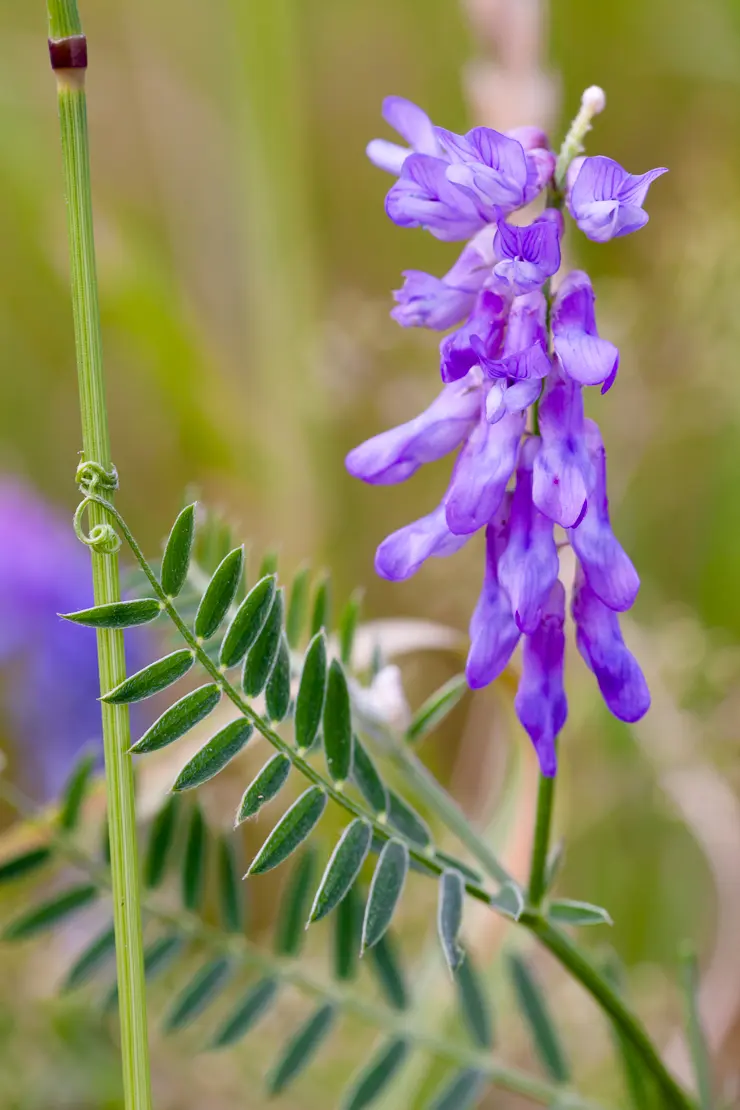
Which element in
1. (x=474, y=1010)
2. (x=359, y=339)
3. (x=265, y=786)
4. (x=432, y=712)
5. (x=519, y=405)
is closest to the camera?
(x=519, y=405)

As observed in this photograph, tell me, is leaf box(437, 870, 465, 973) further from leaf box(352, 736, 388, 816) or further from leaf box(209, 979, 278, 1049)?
leaf box(209, 979, 278, 1049)

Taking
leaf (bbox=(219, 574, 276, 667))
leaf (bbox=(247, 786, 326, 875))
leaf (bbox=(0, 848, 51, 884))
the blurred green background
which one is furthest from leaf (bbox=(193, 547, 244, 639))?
the blurred green background

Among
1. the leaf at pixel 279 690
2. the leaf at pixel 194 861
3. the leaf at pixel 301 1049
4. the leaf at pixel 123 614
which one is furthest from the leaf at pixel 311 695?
the leaf at pixel 301 1049

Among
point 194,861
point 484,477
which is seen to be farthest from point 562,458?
point 194,861

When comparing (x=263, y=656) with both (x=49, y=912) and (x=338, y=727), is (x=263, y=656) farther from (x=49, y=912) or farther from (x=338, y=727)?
(x=49, y=912)

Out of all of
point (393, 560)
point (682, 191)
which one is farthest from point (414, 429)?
point (682, 191)

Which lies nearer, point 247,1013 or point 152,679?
point 152,679
